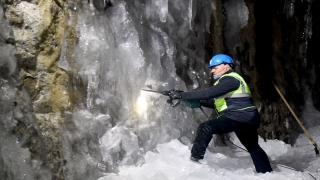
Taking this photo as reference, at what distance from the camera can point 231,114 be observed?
3812 mm

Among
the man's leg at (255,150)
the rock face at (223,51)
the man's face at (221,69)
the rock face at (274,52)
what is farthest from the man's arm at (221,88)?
the rock face at (274,52)

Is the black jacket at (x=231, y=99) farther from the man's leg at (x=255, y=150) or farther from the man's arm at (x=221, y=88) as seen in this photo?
the man's leg at (x=255, y=150)

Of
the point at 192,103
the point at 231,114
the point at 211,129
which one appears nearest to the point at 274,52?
the point at 192,103

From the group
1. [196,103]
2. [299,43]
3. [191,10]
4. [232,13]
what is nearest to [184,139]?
[196,103]

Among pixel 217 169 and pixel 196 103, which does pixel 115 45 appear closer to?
pixel 196 103

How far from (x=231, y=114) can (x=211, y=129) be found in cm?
28

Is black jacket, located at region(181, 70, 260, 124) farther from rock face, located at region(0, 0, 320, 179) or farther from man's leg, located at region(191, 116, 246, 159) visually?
rock face, located at region(0, 0, 320, 179)

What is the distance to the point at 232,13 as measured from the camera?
6.44 meters

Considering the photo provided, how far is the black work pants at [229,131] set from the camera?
3.80m

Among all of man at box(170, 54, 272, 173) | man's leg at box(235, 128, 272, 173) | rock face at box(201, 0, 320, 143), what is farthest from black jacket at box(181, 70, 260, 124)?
rock face at box(201, 0, 320, 143)

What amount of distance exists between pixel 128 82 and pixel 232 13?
283cm

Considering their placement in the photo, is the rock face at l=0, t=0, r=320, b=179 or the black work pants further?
the black work pants

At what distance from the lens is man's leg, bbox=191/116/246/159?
3795 millimetres

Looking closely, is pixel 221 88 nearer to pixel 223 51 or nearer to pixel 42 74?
pixel 42 74
